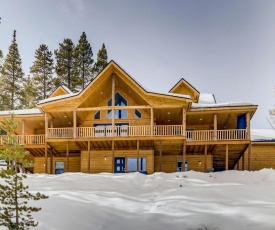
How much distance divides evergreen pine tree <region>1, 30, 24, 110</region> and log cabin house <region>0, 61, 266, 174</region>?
19.3 meters

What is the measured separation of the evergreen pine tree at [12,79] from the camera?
4022 centimetres

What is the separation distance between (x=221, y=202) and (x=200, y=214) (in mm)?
1930

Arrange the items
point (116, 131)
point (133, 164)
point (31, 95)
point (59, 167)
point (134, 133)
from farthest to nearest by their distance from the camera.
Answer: point (31, 95) → point (59, 167) → point (133, 164) → point (116, 131) → point (134, 133)

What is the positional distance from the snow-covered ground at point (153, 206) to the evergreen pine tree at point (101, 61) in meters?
30.0

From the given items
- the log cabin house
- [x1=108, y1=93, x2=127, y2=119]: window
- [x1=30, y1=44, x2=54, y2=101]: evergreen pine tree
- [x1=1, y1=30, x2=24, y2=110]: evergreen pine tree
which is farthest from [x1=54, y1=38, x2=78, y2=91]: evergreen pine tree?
[x1=108, y1=93, x2=127, y2=119]: window

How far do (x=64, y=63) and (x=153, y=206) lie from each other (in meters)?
37.1

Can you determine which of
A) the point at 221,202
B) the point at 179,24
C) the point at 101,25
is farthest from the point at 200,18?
the point at 221,202

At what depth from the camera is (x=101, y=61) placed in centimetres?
4234

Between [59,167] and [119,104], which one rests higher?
[119,104]

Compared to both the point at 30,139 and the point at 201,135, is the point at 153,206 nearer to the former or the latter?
the point at 201,135

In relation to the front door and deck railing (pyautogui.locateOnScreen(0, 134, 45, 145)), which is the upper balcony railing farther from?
the front door

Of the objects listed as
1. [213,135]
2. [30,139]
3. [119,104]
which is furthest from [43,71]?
[213,135]

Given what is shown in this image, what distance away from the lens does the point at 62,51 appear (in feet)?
139

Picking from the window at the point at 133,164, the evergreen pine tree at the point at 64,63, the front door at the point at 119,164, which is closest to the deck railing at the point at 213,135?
the window at the point at 133,164
